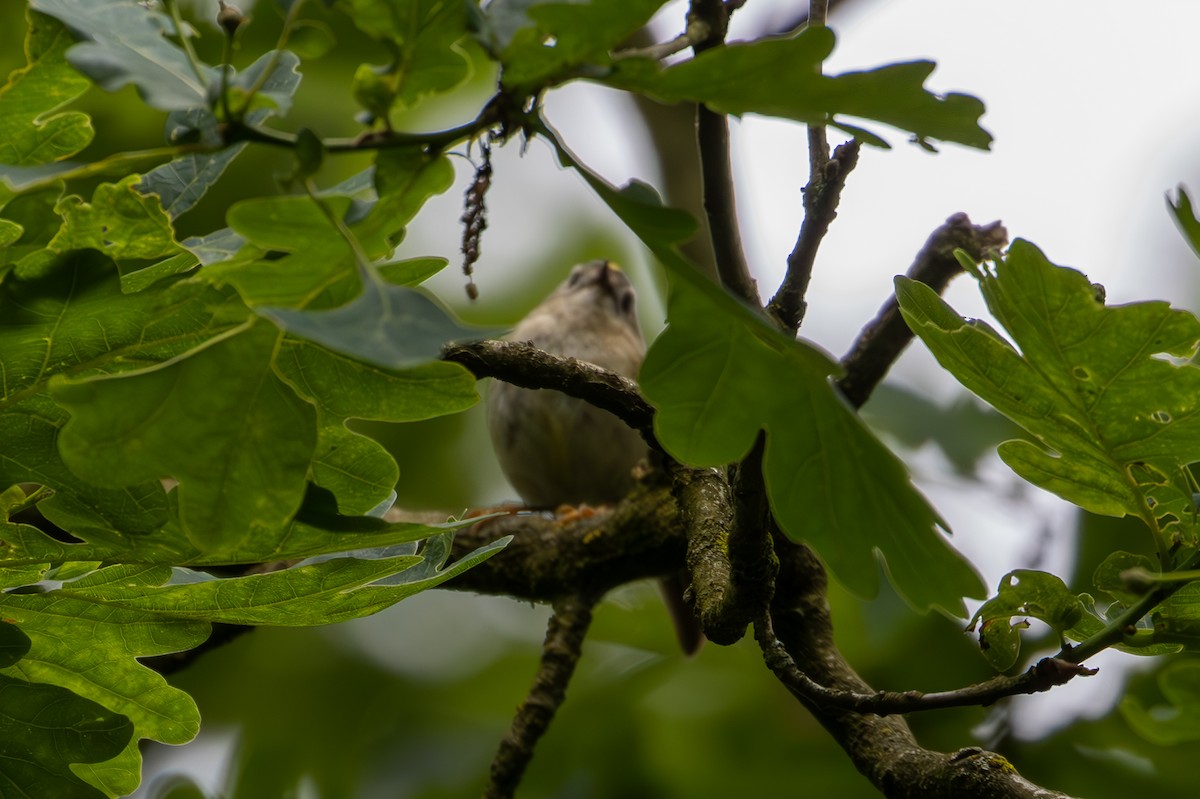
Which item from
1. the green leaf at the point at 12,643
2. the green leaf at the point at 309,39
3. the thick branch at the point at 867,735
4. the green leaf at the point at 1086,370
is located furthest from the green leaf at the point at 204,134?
the thick branch at the point at 867,735

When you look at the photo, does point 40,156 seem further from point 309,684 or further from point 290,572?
point 309,684

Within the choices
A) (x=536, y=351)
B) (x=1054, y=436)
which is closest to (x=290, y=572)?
(x=536, y=351)

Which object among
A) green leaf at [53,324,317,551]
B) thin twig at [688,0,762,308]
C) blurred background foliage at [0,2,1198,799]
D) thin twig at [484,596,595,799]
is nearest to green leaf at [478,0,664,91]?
green leaf at [53,324,317,551]

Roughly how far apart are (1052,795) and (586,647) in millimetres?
3594

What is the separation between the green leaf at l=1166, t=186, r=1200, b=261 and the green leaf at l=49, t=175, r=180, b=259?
106 centimetres

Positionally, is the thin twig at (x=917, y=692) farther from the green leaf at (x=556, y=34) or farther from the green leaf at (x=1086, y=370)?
the green leaf at (x=556, y=34)

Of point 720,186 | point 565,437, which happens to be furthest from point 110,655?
point 565,437

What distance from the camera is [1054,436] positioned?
1.39 meters

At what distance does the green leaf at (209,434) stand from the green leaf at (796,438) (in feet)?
1.05

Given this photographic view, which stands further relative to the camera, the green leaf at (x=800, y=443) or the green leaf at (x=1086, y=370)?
the green leaf at (x=1086, y=370)

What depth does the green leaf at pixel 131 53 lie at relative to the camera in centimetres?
90

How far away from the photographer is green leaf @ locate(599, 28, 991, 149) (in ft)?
3.01

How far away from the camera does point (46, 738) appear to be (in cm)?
146

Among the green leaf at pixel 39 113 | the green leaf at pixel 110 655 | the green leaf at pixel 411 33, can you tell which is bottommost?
the green leaf at pixel 110 655
